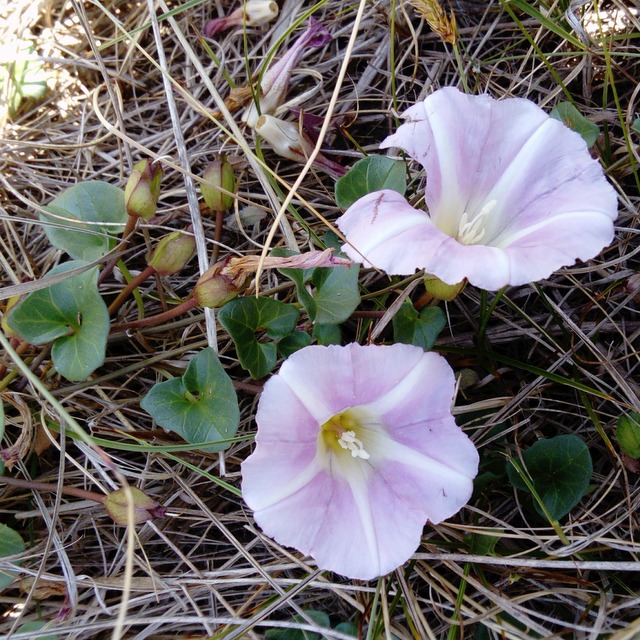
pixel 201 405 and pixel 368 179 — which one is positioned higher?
pixel 368 179

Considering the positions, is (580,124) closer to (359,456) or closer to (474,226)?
(474,226)

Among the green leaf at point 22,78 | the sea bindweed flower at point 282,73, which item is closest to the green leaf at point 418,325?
the sea bindweed flower at point 282,73

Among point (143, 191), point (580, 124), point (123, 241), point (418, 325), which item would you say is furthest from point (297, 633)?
point (580, 124)

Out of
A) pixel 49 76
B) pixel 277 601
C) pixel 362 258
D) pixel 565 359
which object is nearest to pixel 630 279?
pixel 565 359

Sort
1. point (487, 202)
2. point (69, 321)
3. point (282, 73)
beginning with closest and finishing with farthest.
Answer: point (487, 202)
point (69, 321)
point (282, 73)

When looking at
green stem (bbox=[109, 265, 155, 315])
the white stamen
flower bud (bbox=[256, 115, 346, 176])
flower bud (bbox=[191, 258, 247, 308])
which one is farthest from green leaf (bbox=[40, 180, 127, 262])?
the white stamen

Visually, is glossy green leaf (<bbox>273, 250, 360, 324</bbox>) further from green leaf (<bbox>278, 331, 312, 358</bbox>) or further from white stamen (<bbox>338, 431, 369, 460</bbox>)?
white stamen (<bbox>338, 431, 369, 460</bbox>)

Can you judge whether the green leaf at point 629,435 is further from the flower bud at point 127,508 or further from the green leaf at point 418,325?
the flower bud at point 127,508

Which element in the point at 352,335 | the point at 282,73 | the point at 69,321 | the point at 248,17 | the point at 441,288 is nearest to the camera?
the point at 441,288
